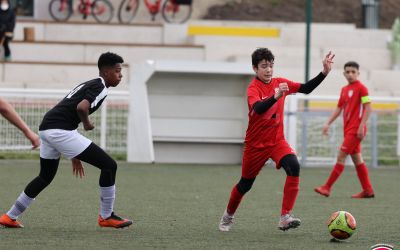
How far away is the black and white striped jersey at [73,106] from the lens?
31.9 feet

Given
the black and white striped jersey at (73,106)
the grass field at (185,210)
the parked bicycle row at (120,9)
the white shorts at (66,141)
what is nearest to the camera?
the grass field at (185,210)

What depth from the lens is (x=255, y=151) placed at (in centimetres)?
1020

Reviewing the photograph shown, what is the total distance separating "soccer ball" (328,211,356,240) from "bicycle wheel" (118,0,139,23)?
23420 millimetres

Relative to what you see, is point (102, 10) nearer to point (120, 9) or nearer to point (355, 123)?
point (120, 9)

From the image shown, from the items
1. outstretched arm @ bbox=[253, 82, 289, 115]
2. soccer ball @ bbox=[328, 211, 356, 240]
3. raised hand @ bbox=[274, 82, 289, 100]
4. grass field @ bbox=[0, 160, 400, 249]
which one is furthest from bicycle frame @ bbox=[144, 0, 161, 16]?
soccer ball @ bbox=[328, 211, 356, 240]

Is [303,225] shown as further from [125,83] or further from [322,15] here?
[322,15]

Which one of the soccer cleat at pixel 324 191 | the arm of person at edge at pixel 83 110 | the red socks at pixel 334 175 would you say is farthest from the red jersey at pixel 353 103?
the arm of person at edge at pixel 83 110

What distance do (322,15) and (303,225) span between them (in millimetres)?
25138

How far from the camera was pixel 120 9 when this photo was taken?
32.2 m

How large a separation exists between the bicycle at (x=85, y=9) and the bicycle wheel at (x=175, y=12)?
157 centimetres

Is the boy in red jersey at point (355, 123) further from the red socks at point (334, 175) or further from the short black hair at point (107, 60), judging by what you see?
the short black hair at point (107, 60)

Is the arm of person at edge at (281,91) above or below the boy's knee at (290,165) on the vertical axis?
above

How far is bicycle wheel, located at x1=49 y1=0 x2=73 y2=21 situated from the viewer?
31.9m

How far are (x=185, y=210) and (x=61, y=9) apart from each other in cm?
2056
